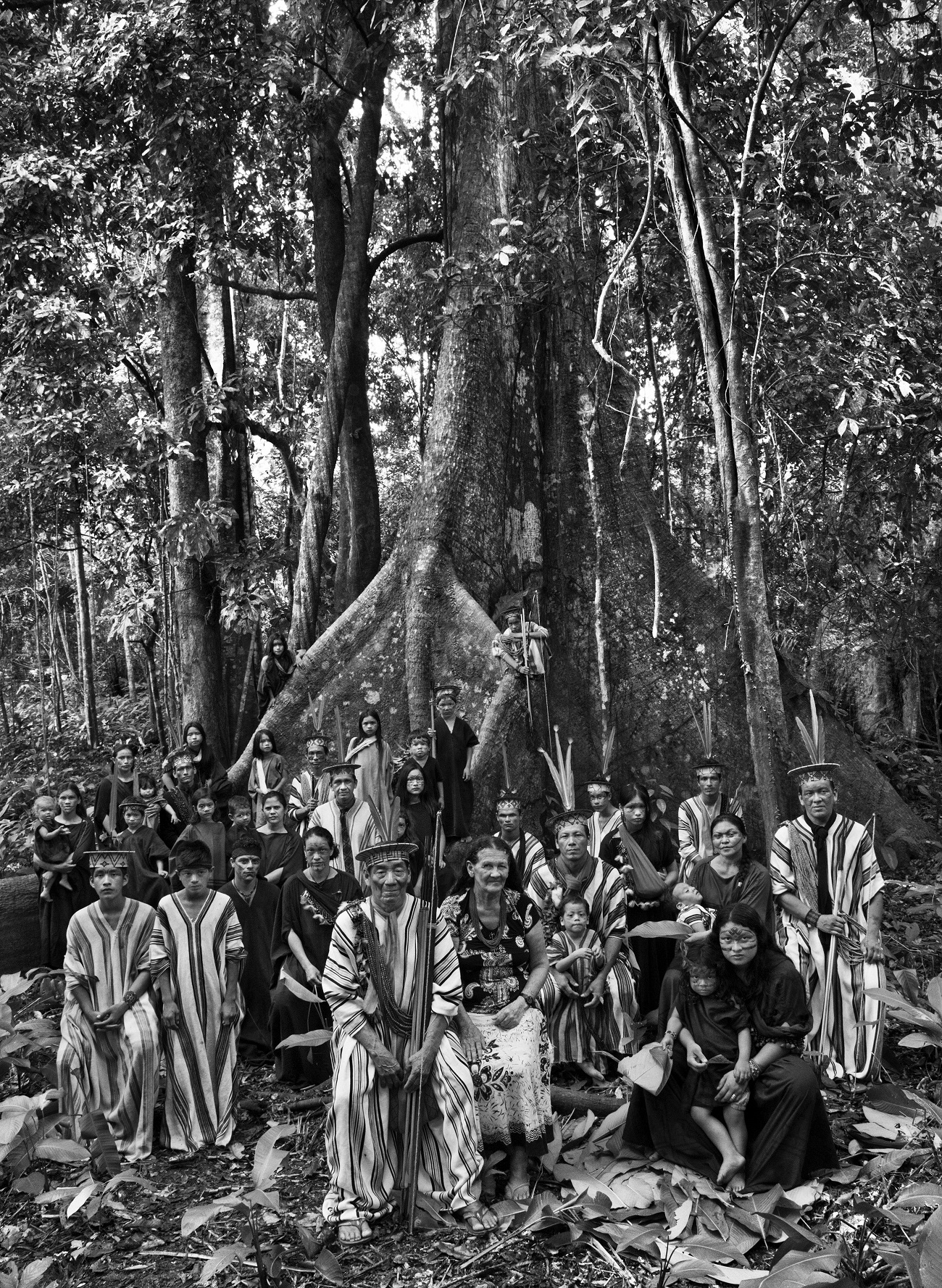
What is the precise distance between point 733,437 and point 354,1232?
430 centimetres

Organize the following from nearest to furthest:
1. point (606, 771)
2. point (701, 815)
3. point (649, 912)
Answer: point (649, 912) → point (701, 815) → point (606, 771)

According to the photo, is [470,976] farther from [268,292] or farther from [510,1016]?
[268,292]

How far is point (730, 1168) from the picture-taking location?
4574mm

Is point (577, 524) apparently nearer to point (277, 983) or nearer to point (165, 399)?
point (165, 399)

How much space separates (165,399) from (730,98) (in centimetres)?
658

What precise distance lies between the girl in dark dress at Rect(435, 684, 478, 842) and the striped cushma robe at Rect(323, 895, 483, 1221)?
396 cm

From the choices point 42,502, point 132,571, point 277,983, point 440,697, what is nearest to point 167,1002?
point 277,983

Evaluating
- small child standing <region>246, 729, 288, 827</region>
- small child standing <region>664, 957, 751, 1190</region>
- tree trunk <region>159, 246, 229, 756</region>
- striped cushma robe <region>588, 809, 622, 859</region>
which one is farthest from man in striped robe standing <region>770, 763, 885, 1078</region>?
tree trunk <region>159, 246, 229, 756</region>

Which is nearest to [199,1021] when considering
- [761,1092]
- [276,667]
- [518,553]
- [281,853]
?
[281,853]

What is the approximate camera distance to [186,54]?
9.97 meters

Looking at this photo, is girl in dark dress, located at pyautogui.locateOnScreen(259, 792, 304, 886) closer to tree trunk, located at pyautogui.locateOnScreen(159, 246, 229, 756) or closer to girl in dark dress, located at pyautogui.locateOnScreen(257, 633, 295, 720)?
girl in dark dress, located at pyautogui.locateOnScreen(257, 633, 295, 720)

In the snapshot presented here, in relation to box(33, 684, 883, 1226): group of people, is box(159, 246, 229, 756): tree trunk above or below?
above

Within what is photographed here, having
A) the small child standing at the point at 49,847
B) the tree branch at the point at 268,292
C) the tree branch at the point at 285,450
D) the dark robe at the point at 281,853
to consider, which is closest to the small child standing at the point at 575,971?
the dark robe at the point at 281,853

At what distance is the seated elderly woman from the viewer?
4848 mm
